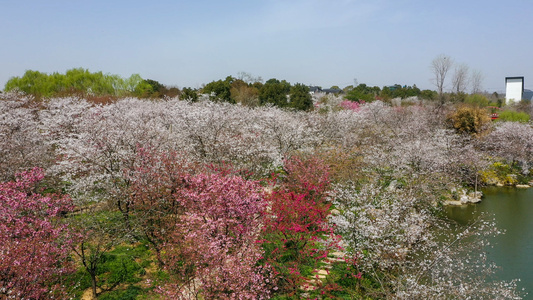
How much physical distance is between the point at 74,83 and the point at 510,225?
179ft

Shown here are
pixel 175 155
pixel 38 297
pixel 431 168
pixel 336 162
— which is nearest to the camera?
pixel 38 297

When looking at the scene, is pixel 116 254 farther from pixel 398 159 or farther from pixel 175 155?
pixel 398 159

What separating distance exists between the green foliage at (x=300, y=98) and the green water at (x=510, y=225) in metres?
21.5

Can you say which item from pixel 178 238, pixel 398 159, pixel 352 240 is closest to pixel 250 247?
pixel 178 238

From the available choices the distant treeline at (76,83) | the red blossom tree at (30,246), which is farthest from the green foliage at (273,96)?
the red blossom tree at (30,246)

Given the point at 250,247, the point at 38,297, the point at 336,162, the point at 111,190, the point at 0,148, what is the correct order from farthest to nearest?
the point at 336,162 < the point at 0,148 < the point at 111,190 < the point at 250,247 < the point at 38,297

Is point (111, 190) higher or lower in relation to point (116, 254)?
higher

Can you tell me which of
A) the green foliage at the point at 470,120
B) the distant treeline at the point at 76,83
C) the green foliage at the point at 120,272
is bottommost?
the green foliage at the point at 120,272

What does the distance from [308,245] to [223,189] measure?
17.3ft

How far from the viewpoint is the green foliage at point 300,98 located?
3947 centimetres

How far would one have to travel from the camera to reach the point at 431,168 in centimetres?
1942

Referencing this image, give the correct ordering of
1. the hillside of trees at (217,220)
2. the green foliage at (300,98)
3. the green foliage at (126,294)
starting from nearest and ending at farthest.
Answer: the hillside of trees at (217,220)
the green foliage at (126,294)
the green foliage at (300,98)

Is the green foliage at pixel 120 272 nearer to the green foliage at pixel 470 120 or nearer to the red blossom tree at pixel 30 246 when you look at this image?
the red blossom tree at pixel 30 246

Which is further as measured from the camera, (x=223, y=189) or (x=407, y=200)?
(x=407, y=200)
